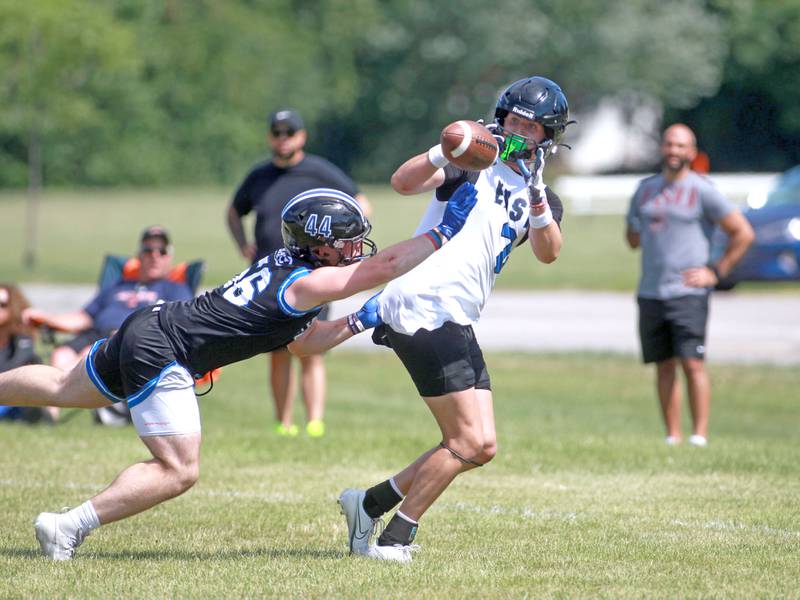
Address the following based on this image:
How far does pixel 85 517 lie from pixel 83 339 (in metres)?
6.12

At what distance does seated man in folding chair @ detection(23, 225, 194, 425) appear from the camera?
1204 centimetres

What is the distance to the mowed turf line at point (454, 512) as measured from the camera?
5.91 meters

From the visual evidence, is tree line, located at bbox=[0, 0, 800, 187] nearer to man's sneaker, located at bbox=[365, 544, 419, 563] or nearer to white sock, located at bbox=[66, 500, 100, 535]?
white sock, located at bbox=[66, 500, 100, 535]

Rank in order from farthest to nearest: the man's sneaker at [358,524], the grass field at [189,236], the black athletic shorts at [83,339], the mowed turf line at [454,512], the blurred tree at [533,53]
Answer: the blurred tree at [533,53], the grass field at [189,236], the black athletic shorts at [83,339], the man's sneaker at [358,524], the mowed turf line at [454,512]

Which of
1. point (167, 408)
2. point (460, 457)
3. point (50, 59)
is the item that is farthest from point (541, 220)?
point (50, 59)

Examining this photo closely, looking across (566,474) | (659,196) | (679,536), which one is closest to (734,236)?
(659,196)

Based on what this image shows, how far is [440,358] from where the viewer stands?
623 centimetres

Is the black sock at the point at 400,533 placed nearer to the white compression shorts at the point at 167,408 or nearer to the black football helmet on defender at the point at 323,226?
the white compression shorts at the point at 167,408

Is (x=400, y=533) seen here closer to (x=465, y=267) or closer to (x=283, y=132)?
(x=465, y=267)

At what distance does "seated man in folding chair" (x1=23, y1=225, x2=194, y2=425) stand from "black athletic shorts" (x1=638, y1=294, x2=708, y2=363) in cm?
397

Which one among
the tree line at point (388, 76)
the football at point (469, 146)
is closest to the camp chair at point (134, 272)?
the football at point (469, 146)

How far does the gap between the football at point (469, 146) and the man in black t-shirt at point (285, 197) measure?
5146 mm

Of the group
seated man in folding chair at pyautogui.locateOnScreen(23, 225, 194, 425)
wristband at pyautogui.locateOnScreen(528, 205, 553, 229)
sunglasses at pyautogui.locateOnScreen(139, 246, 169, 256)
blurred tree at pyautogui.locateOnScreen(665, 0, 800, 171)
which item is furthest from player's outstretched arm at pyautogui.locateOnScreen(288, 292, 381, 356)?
blurred tree at pyautogui.locateOnScreen(665, 0, 800, 171)

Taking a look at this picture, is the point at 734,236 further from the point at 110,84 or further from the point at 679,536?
the point at 110,84
